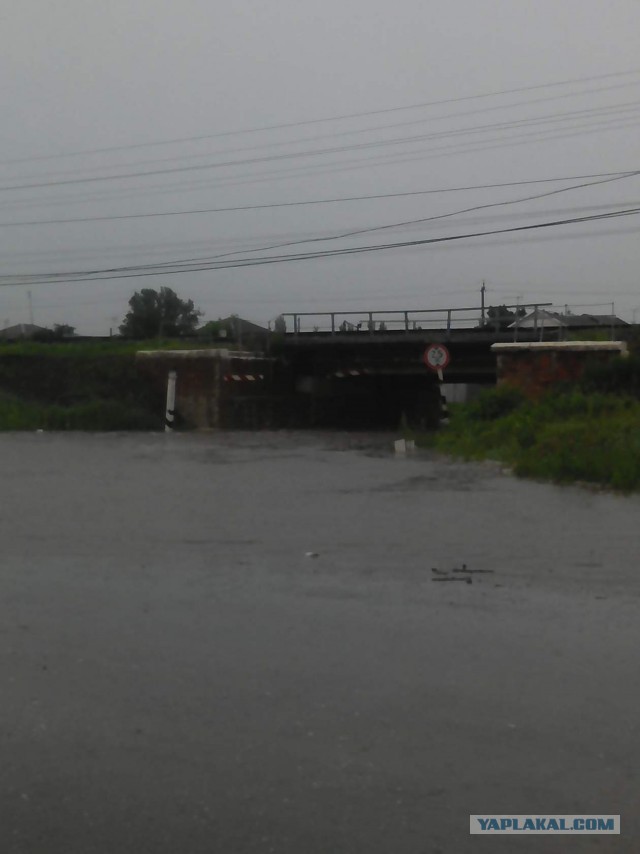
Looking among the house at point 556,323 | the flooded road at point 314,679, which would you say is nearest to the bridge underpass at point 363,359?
the house at point 556,323

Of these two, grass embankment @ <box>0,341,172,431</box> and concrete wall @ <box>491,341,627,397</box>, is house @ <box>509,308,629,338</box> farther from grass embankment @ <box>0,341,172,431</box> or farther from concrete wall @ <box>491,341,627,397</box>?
grass embankment @ <box>0,341,172,431</box>

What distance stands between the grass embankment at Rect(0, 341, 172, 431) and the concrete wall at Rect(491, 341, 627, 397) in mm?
12544

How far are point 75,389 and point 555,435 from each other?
23.4 m

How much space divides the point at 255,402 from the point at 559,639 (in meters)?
30.5

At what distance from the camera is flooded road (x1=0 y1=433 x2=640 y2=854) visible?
4469mm

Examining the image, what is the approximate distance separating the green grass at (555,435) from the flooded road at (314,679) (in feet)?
9.77

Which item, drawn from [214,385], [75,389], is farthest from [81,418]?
[214,385]

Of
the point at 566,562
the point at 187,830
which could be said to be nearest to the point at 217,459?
the point at 566,562

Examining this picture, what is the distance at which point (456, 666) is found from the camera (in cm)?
648

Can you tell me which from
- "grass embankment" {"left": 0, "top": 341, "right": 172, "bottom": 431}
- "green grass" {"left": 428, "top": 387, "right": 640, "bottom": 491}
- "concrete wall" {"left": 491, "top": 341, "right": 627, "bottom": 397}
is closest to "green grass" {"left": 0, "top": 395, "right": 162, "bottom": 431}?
"grass embankment" {"left": 0, "top": 341, "right": 172, "bottom": 431}

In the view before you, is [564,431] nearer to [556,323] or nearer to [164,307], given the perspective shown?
[556,323]

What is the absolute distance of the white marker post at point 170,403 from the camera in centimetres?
3509

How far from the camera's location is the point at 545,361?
27688 millimetres

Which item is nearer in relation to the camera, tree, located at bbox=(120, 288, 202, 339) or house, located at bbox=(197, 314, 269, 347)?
house, located at bbox=(197, 314, 269, 347)
